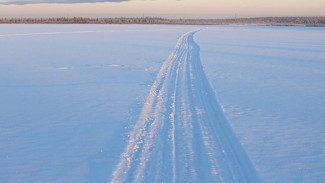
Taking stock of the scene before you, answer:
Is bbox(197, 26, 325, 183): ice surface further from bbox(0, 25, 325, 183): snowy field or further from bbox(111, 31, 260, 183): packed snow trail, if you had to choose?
bbox(111, 31, 260, 183): packed snow trail

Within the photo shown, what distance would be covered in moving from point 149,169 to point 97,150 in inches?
36.6

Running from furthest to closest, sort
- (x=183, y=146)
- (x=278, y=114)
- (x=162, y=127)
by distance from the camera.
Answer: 1. (x=278, y=114)
2. (x=162, y=127)
3. (x=183, y=146)

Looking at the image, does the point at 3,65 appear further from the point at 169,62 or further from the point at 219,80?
the point at 219,80

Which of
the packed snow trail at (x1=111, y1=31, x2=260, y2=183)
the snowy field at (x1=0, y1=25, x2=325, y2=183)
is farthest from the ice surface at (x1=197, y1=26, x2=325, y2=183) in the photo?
the packed snow trail at (x1=111, y1=31, x2=260, y2=183)

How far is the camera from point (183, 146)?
13.8 feet

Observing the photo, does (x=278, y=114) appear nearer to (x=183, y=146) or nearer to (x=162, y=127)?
(x=162, y=127)

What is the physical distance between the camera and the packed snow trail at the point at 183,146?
349 cm

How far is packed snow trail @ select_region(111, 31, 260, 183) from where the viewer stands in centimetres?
349

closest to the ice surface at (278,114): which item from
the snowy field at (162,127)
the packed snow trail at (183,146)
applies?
the snowy field at (162,127)

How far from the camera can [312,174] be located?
11.8 feet

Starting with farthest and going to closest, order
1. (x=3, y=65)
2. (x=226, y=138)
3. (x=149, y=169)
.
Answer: (x=3, y=65), (x=226, y=138), (x=149, y=169)

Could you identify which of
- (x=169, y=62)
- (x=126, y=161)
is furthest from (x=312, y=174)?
(x=169, y=62)

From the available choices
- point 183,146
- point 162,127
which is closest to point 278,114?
point 162,127

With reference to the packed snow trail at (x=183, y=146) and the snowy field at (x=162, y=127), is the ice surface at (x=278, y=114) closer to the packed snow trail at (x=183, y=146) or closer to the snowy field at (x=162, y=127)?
the snowy field at (x=162, y=127)
